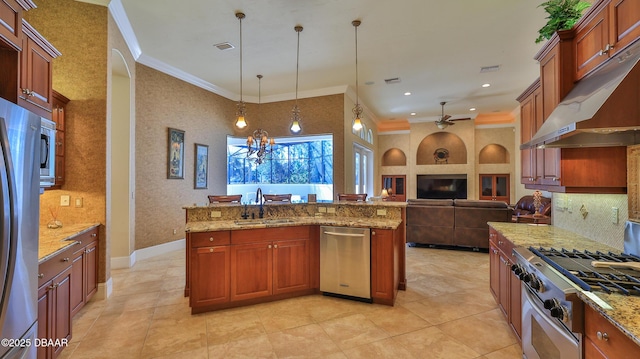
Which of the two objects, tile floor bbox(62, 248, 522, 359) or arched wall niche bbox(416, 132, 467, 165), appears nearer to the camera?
tile floor bbox(62, 248, 522, 359)

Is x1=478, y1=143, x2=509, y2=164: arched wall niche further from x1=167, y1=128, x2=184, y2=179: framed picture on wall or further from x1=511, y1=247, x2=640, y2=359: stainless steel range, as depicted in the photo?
x1=167, y1=128, x2=184, y2=179: framed picture on wall

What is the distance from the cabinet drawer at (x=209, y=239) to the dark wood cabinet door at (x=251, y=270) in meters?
0.12

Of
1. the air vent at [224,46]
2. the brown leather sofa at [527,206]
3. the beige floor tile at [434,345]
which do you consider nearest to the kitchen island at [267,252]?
the beige floor tile at [434,345]

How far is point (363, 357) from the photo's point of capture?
87.6 inches

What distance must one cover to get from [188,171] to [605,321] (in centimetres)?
610

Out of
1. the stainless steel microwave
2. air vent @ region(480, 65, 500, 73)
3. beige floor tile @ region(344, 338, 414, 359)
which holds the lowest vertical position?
beige floor tile @ region(344, 338, 414, 359)

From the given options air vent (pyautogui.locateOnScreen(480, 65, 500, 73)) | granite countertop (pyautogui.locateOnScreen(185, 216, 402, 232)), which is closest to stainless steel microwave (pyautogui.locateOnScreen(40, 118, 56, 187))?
granite countertop (pyautogui.locateOnScreen(185, 216, 402, 232))

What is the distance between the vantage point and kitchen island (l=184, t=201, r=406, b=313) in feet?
9.62

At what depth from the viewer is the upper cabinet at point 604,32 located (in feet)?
5.32

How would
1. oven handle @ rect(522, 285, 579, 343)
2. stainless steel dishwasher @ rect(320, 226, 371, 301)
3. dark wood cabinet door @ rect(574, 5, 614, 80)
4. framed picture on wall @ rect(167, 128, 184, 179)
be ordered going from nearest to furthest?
1. oven handle @ rect(522, 285, 579, 343)
2. dark wood cabinet door @ rect(574, 5, 614, 80)
3. stainless steel dishwasher @ rect(320, 226, 371, 301)
4. framed picture on wall @ rect(167, 128, 184, 179)

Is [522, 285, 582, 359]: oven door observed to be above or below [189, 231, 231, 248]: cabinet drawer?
below

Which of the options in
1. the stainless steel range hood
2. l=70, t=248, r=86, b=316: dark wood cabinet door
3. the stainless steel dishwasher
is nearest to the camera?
the stainless steel range hood

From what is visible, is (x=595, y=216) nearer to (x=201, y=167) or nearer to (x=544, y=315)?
(x=544, y=315)

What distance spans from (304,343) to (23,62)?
3080 millimetres
